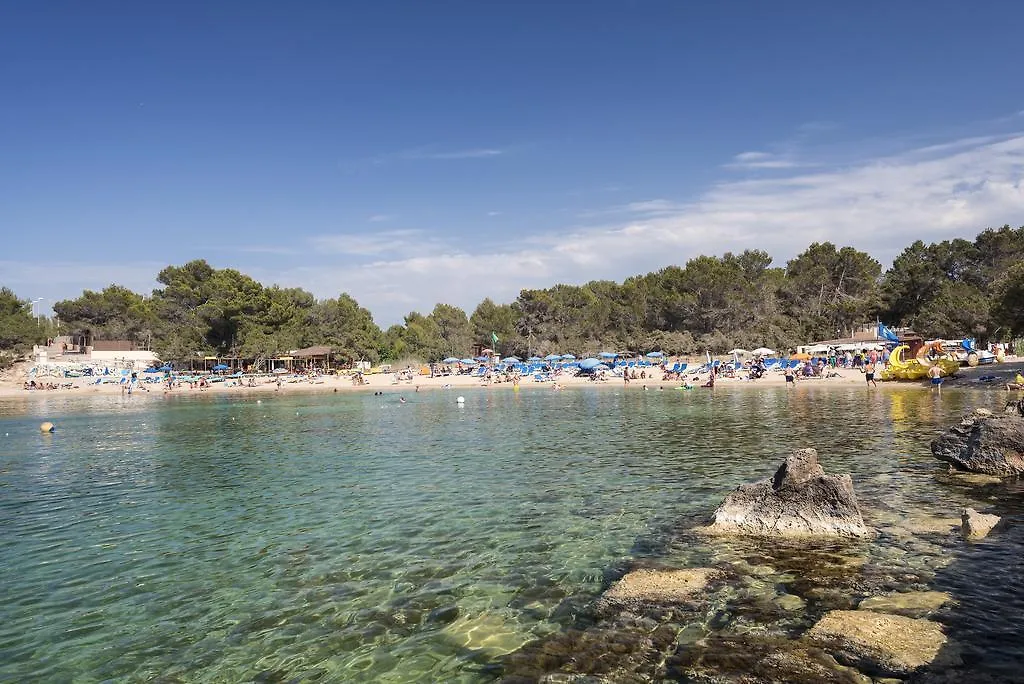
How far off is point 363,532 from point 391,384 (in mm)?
52393

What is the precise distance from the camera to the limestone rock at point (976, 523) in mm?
9094

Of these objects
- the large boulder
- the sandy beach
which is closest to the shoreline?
the sandy beach

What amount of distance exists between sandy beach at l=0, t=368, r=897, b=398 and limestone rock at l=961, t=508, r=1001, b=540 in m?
37.0

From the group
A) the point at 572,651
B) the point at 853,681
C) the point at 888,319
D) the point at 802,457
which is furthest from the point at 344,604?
the point at 888,319

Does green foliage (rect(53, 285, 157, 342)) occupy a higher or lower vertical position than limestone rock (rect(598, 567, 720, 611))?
higher

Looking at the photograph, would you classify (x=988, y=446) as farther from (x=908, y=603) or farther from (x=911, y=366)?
(x=911, y=366)

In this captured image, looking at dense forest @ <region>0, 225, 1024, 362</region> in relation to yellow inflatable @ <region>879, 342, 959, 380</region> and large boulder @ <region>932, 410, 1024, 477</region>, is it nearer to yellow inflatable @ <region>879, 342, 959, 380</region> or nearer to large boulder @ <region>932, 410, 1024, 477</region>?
yellow inflatable @ <region>879, 342, 959, 380</region>

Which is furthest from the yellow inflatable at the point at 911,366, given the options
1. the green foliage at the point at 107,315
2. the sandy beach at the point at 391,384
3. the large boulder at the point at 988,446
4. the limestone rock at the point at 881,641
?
the green foliage at the point at 107,315

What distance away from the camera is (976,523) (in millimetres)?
9281

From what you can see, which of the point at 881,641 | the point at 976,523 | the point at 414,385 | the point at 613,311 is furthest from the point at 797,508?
the point at 613,311

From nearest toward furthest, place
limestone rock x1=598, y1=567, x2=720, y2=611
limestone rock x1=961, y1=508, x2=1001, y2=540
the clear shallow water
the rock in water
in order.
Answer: the clear shallow water → limestone rock x1=598, y1=567, x2=720, y2=611 → limestone rock x1=961, y1=508, x2=1001, y2=540 → the rock in water

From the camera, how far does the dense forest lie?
70062 mm

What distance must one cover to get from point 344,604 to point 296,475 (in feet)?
32.3

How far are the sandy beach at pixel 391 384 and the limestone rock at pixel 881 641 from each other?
41466 mm
